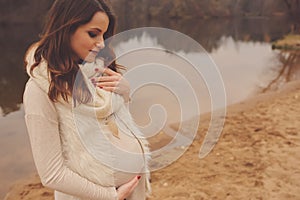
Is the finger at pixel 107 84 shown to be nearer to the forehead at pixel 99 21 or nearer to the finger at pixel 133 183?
the forehead at pixel 99 21

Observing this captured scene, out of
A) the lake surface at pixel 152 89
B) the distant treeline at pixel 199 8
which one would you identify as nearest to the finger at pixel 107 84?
the lake surface at pixel 152 89

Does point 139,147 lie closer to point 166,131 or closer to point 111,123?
point 111,123

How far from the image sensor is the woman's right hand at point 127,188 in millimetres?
1134

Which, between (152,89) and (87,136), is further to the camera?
(152,89)

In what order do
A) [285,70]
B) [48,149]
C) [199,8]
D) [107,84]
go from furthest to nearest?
[199,8] → [285,70] → [107,84] → [48,149]

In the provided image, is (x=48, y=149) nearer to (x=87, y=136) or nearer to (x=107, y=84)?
(x=87, y=136)

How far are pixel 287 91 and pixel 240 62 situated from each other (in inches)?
200

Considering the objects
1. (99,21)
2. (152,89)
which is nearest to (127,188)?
(99,21)

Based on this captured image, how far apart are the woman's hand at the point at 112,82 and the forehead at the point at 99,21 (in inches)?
6.5

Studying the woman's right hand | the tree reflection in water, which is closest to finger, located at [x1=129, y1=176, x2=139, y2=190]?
the woman's right hand

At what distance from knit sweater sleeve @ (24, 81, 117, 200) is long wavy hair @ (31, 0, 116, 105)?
5 centimetres

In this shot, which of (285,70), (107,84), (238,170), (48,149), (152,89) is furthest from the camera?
(285,70)

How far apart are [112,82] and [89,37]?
183 mm

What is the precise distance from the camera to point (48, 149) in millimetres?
947
